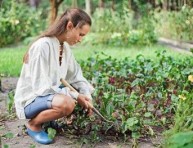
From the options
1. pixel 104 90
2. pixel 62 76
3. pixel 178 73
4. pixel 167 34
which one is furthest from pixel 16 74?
pixel 167 34

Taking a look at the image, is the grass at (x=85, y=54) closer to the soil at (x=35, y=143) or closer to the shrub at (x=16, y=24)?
the shrub at (x=16, y=24)

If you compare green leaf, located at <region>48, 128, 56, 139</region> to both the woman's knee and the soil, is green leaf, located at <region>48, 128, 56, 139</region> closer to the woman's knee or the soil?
the soil

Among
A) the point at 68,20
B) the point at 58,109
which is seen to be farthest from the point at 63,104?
the point at 68,20

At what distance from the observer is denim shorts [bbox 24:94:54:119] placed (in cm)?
393

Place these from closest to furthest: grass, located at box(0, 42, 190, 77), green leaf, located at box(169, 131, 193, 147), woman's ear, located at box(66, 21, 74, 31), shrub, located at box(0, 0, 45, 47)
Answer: green leaf, located at box(169, 131, 193, 147), woman's ear, located at box(66, 21, 74, 31), grass, located at box(0, 42, 190, 77), shrub, located at box(0, 0, 45, 47)

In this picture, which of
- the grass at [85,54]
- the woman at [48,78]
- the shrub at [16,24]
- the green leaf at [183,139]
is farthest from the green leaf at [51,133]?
the shrub at [16,24]

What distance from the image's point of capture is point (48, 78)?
12.9 ft

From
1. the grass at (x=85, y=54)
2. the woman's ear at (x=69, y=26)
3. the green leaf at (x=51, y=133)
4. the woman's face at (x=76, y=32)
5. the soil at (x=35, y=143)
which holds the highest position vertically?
the woman's ear at (x=69, y=26)

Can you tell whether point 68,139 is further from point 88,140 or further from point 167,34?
point 167,34

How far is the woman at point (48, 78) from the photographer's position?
3918 millimetres

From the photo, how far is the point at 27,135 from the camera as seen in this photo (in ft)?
14.0

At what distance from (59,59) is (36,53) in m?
0.27

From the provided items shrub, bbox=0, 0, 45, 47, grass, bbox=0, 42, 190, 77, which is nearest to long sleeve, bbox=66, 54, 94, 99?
grass, bbox=0, 42, 190, 77

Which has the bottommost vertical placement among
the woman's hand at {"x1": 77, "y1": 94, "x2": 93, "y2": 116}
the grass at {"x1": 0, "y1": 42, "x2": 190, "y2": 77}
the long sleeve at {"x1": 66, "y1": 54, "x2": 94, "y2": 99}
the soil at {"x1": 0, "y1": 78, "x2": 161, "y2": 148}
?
the grass at {"x1": 0, "y1": 42, "x2": 190, "y2": 77}
